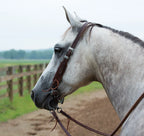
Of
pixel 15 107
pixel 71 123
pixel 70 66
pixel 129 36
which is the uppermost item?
pixel 129 36

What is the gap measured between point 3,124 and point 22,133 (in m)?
0.93

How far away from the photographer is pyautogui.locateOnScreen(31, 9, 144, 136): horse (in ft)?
7.36

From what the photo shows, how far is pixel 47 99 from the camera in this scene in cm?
276

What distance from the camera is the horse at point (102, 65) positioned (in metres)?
2.24

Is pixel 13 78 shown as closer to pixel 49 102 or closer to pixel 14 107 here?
pixel 14 107

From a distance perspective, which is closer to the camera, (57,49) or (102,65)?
(102,65)

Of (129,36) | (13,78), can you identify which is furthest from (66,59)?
(13,78)

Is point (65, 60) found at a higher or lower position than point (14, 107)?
higher

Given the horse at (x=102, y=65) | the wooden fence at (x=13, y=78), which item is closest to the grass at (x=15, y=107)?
the wooden fence at (x=13, y=78)

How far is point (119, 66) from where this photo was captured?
2.32 metres

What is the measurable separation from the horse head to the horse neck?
93 millimetres

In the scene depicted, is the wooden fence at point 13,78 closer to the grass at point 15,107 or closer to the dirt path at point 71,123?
the grass at point 15,107

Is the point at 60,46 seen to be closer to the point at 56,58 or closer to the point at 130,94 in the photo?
the point at 56,58

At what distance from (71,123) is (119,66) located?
446 cm
